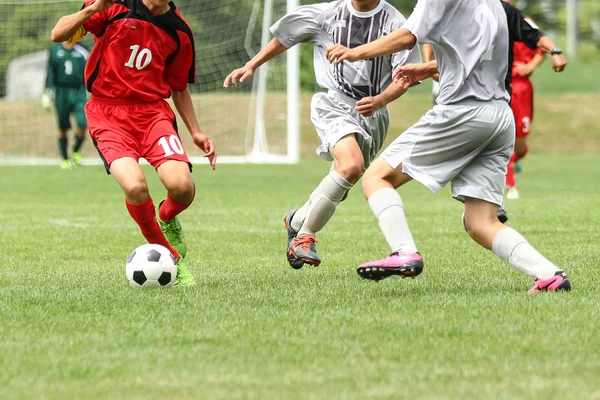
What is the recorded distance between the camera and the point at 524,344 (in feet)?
13.6

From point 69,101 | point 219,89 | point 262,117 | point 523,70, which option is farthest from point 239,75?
point 219,89

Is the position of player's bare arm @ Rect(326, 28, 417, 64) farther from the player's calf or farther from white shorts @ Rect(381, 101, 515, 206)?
the player's calf

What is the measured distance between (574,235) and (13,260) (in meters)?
4.29

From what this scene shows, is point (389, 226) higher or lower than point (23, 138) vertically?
higher

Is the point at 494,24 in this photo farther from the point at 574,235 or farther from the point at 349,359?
the point at 574,235

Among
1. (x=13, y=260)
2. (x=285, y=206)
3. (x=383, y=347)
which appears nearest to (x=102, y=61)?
(x=13, y=260)

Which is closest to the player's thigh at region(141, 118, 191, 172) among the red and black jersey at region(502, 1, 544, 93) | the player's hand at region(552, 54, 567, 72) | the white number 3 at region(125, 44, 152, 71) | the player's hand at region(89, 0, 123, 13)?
the white number 3 at region(125, 44, 152, 71)

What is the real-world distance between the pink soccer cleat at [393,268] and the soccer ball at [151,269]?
45.5 inches

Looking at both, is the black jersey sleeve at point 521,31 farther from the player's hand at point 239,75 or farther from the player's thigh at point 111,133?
the player's thigh at point 111,133

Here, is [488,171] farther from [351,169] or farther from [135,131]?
[135,131]

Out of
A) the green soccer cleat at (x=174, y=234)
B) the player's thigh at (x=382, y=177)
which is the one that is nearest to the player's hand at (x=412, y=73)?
the player's thigh at (x=382, y=177)

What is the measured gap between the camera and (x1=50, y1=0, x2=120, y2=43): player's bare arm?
5617 mm

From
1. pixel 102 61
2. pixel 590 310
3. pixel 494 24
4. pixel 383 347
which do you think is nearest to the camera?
pixel 383 347

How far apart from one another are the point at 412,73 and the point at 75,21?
1788 millimetres
